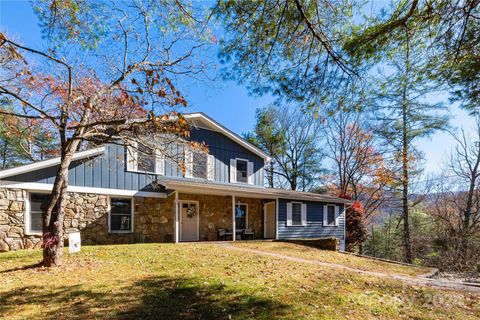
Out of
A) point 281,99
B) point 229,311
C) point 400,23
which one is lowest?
point 229,311

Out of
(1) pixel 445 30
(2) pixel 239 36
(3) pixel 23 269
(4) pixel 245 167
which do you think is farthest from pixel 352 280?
(4) pixel 245 167

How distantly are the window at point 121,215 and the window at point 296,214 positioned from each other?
8.66 metres

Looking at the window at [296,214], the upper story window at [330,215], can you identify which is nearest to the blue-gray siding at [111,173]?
the window at [296,214]

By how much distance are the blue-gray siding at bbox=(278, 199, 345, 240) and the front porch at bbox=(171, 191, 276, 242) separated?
1.43 feet

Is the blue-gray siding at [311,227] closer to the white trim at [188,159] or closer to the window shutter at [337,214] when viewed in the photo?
the window shutter at [337,214]

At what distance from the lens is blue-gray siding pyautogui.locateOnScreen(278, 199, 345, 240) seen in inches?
618

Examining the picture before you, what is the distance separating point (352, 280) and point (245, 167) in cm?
1081

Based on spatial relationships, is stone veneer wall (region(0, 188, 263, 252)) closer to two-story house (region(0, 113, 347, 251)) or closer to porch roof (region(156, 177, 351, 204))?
two-story house (region(0, 113, 347, 251))

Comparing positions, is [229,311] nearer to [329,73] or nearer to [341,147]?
[329,73]

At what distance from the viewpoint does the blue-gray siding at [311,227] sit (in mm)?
15703

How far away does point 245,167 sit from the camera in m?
16.8

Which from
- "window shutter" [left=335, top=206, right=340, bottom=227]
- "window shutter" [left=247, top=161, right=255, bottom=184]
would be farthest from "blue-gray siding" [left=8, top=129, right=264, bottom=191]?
"window shutter" [left=335, top=206, right=340, bottom=227]

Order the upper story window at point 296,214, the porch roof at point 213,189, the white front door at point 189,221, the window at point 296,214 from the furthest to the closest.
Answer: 1. the window at point 296,214
2. the upper story window at point 296,214
3. the white front door at point 189,221
4. the porch roof at point 213,189

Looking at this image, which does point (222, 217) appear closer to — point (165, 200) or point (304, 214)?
point (165, 200)
